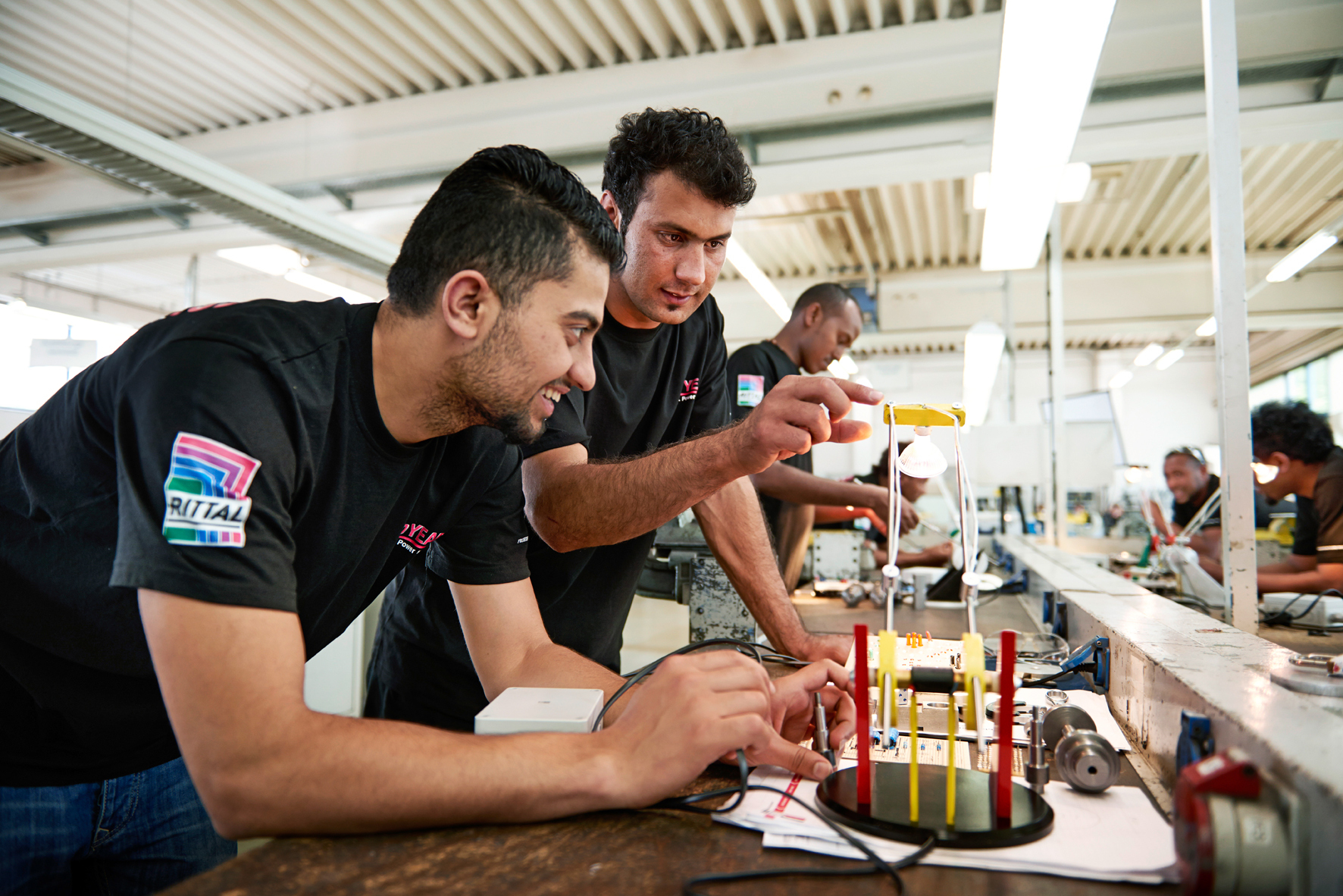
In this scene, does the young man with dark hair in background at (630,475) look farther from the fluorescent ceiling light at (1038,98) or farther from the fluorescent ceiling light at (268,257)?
the fluorescent ceiling light at (268,257)

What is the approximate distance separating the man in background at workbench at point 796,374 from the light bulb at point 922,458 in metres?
0.67

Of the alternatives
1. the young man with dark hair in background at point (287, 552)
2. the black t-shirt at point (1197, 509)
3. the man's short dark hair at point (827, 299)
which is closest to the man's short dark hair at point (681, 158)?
the young man with dark hair in background at point (287, 552)

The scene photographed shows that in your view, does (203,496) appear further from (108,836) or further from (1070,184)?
(1070,184)

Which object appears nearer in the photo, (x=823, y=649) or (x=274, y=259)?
(x=823, y=649)

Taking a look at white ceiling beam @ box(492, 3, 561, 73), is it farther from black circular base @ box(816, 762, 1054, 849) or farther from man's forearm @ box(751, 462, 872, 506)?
black circular base @ box(816, 762, 1054, 849)

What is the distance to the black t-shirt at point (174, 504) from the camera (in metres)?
0.65

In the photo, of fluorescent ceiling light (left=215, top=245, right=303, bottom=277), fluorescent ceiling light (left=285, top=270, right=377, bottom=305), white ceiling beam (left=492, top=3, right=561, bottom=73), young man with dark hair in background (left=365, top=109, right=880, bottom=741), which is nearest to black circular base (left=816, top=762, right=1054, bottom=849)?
young man with dark hair in background (left=365, top=109, right=880, bottom=741)

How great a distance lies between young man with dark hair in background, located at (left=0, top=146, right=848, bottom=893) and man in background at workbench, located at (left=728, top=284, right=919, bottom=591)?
955 millimetres

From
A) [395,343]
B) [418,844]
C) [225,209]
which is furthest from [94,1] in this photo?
[418,844]

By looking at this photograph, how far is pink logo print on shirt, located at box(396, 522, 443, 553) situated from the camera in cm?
102

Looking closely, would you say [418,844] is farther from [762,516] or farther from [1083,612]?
[1083,612]

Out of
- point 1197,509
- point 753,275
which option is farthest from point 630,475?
point 1197,509

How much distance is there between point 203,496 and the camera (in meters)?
0.64

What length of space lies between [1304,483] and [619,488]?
10.9ft
